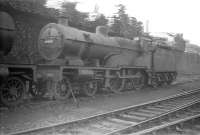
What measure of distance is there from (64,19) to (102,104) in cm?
404

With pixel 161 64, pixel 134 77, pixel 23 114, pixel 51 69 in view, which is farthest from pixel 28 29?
pixel 161 64

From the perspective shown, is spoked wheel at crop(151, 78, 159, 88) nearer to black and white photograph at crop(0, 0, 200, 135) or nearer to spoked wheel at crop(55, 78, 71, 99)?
black and white photograph at crop(0, 0, 200, 135)

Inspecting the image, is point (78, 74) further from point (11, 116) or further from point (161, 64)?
point (161, 64)

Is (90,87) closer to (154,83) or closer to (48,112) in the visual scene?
(48,112)

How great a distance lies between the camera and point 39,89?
10117 millimetres

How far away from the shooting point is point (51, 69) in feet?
31.4

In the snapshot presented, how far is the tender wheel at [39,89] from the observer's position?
9891 millimetres

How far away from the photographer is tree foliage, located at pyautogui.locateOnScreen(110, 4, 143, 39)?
24.7 m

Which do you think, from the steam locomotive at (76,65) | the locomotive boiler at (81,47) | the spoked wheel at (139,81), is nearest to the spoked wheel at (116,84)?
the steam locomotive at (76,65)

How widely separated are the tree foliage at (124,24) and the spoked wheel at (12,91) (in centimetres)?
1584

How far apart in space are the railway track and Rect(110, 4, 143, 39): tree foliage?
51.2 feet

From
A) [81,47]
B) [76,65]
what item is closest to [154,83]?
[81,47]

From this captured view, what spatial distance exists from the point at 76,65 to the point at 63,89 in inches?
42.4

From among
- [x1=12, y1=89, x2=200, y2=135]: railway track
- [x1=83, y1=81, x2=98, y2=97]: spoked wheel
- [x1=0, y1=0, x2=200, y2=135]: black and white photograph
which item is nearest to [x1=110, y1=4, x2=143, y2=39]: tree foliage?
[x1=0, y1=0, x2=200, y2=135]: black and white photograph
